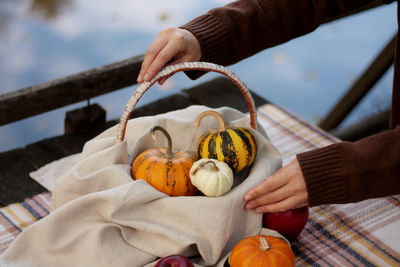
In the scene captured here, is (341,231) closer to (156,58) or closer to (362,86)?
(156,58)

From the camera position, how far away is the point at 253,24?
5.61 feet

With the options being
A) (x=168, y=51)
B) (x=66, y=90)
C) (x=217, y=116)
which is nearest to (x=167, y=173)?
(x=217, y=116)

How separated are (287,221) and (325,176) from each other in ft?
0.63

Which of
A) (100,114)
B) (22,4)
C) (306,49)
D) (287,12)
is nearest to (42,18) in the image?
(22,4)

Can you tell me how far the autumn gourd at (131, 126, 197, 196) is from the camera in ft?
4.77

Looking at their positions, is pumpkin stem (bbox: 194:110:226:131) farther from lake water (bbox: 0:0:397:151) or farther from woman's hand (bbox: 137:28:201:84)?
lake water (bbox: 0:0:397:151)

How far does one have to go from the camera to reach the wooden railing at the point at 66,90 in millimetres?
2025

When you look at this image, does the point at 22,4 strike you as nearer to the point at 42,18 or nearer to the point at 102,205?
the point at 42,18

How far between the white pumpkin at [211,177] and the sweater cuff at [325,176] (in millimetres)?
182

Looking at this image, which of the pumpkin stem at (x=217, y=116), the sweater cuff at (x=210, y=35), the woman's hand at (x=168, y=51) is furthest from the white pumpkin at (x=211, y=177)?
the sweater cuff at (x=210, y=35)

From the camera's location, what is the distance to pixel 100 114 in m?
2.22

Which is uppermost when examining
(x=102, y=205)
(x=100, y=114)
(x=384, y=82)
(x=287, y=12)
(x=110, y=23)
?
(x=287, y=12)

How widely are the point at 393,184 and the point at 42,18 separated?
11.7 feet

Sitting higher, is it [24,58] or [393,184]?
[393,184]
